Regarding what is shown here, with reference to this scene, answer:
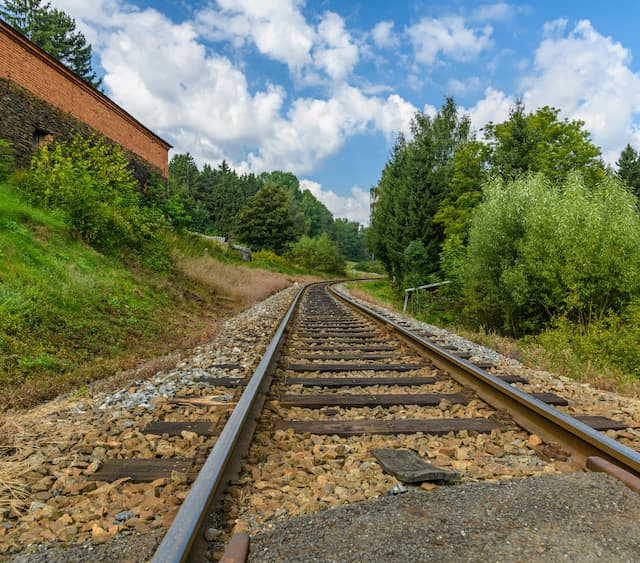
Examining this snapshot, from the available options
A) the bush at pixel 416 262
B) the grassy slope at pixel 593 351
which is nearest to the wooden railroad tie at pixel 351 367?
the grassy slope at pixel 593 351

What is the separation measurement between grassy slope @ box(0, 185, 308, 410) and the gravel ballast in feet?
11.0

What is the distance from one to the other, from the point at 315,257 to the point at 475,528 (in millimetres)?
→ 56927

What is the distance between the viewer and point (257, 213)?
53312 millimetres

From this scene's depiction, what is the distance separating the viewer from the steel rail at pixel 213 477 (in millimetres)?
1429

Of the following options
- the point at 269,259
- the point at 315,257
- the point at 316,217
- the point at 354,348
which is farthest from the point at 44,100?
the point at 316,217

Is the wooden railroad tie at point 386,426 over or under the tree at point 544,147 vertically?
under

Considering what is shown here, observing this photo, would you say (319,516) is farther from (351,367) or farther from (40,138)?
(40,138)

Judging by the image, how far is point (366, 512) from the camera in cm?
180

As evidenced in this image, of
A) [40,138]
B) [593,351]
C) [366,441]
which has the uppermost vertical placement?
[40,138]

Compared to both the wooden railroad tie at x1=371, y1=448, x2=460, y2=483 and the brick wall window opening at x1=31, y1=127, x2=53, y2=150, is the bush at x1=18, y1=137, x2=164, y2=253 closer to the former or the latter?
the brick wall window opening at x1=31, y1=127, x2=53, y2=150

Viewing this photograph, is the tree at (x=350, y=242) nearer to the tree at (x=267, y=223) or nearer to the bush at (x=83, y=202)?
the tree at (x=267, y=223)

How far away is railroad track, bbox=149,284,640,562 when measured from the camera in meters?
1.95

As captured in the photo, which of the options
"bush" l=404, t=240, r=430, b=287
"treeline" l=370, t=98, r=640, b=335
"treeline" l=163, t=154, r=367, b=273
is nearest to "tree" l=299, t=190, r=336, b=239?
"treeline" l=163, t=154, r=367, b=273

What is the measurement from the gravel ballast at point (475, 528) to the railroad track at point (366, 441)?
0.50ft
